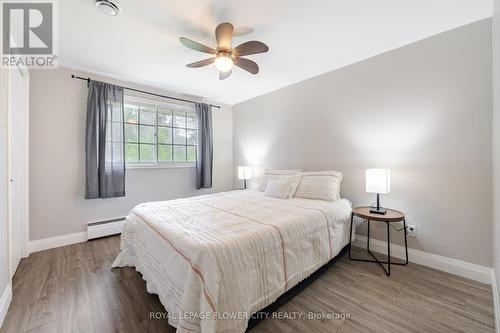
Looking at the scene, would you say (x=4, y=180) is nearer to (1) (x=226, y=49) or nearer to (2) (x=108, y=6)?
(2) (x=108, y=6)

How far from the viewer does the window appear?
3.39 m

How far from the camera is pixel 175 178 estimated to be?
3.84 meters

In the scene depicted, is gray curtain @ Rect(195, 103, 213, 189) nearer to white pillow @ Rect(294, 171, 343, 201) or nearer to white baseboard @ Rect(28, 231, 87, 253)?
white baseboard @ Rect(28, 231, 87, 253)

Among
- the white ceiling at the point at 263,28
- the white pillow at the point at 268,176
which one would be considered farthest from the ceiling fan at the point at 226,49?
the white pillow at the point at 268,176

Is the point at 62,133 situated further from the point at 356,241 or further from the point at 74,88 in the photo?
the point at 356,241

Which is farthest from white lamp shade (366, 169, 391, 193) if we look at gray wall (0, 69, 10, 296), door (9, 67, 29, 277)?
door (9, 67, 29, 277)

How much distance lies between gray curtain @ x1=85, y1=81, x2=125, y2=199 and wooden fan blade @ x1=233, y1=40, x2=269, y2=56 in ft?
7.46

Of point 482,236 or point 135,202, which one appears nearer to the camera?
point 482,236

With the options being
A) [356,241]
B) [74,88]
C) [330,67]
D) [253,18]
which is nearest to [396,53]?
[330,67]

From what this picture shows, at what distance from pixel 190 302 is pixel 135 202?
2.78m

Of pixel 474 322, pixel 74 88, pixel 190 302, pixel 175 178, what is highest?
pixel 74 88

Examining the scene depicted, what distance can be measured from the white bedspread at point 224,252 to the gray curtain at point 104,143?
132 centimetres

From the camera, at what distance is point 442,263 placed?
2072 mm

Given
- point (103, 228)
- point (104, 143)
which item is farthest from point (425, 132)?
point (103, 228)
